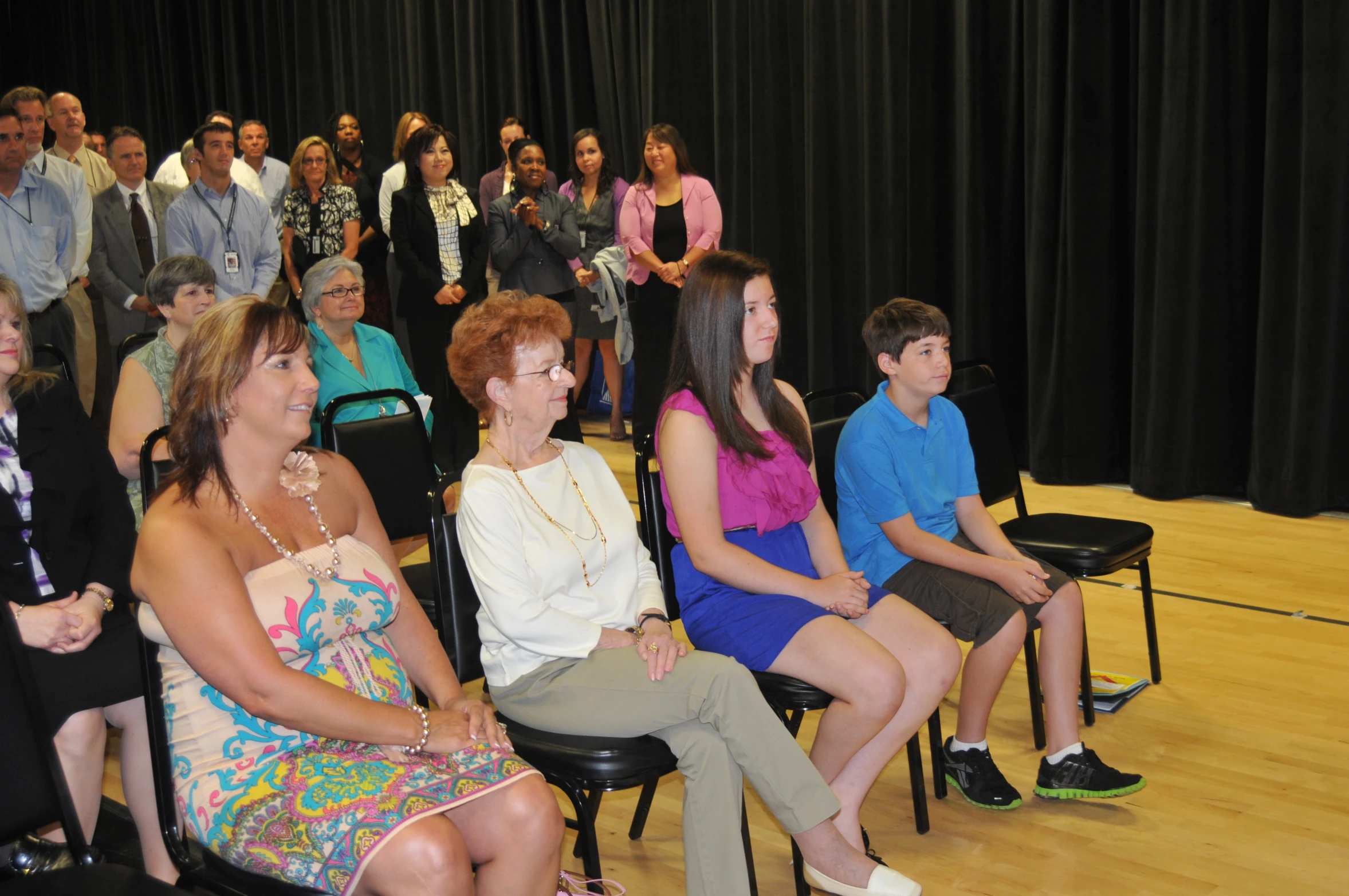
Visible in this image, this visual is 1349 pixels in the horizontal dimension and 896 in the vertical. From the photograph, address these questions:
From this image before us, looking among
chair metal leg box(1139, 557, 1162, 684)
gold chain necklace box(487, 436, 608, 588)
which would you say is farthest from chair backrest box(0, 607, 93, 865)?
chair metal leg box(1139, 557, 1162, 684)

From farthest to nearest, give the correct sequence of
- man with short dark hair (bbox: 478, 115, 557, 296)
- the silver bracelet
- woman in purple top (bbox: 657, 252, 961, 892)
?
man with short dark hair (bbox: 478, 115, 557, 296) → woman in purple top (bbox: 657, 252, 961, 892) → the silver bracelet

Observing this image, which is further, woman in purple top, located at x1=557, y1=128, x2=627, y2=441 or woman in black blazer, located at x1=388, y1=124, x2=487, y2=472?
woman in purple top, located at x1=557, y1=128, x2=627, y2=441

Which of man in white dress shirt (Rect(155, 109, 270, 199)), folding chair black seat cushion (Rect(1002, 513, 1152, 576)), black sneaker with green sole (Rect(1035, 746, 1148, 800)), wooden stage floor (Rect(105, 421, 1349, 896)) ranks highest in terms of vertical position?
man in white dress shirt (Rect(155, 109, 270, 199))

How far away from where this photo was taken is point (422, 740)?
1.86 m

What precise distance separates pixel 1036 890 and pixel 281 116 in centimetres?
910

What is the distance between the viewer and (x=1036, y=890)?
2.36 meters

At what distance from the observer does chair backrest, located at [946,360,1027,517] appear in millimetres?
3361

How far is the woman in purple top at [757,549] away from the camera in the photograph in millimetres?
2365

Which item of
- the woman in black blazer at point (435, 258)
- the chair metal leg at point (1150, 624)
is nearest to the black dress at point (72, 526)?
the chair metal leg at point (1150, 624)

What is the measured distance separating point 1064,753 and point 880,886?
75 cm

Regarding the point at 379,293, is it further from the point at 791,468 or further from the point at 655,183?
the point at 791,468

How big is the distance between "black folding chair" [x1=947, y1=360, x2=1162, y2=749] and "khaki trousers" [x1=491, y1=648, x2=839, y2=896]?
120 centimetres

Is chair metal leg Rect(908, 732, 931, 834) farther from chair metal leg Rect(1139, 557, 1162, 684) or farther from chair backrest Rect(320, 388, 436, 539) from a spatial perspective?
chair backrest Rect(320, 388, 436, 539)

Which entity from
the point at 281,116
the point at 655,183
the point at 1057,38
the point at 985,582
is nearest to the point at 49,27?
the point at 281,116
